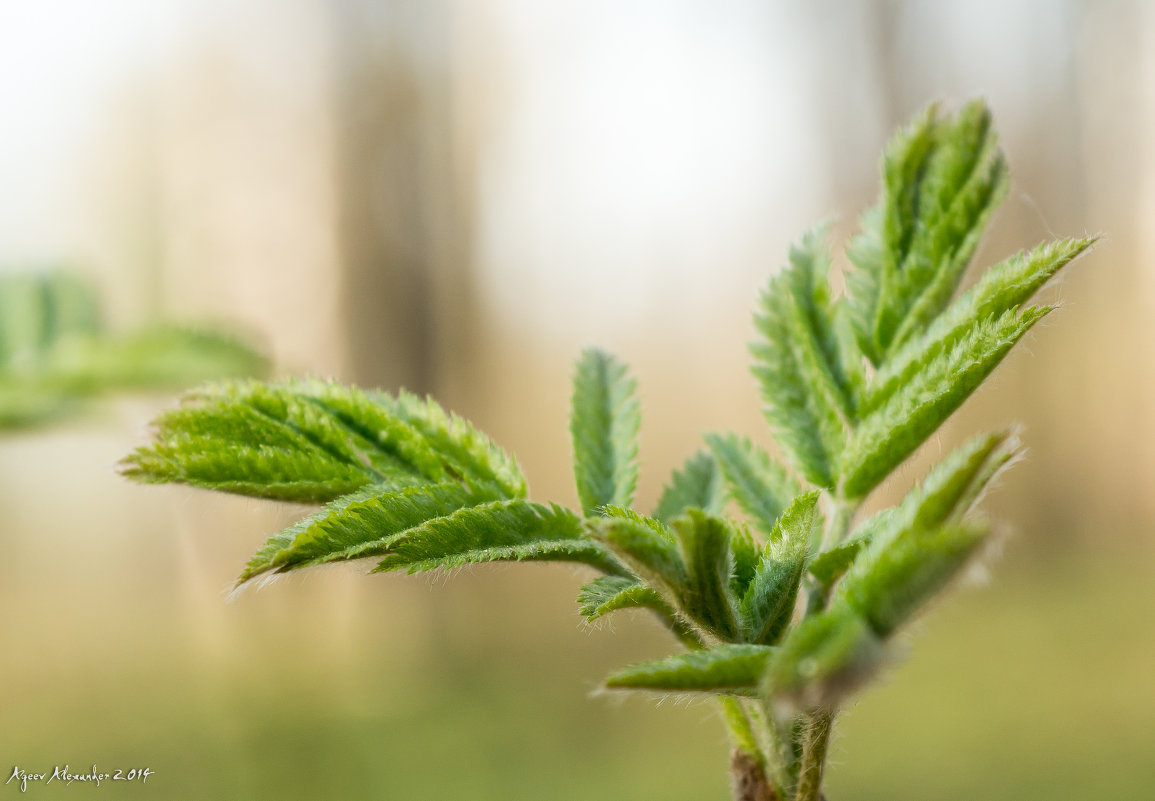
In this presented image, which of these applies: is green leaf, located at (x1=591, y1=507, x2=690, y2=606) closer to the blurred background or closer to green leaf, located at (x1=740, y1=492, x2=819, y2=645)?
green leaf, located at (x1=740, y1=492, x2=819, y2=645)

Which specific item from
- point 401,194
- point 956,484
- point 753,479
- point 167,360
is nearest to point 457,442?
point 753,479

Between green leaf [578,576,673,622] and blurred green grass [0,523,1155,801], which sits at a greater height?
blurred green grass [0,523,1155,801]

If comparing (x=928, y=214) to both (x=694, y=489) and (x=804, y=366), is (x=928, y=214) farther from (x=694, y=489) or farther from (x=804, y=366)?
(x=694, y=489)

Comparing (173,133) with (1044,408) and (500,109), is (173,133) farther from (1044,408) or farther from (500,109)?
(1044,408)

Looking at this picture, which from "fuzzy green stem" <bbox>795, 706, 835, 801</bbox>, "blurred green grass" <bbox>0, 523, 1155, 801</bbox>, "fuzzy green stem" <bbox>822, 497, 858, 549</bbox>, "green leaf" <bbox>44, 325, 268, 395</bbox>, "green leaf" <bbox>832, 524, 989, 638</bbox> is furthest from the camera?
"blurred green grass" <bbox>0, 523, 1155, 801</bbox>

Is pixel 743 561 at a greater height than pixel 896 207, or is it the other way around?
pixel 896 207

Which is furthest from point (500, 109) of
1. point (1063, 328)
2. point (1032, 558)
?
point (1032, 558)

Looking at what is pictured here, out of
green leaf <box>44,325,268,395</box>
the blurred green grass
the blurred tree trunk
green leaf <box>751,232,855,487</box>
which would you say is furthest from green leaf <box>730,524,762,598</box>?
the blurred tree trunk

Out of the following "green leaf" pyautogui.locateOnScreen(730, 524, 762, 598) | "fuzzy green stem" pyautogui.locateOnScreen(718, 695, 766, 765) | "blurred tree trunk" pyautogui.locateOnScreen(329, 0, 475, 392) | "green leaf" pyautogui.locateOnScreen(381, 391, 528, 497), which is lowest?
"fuzzy green stem" pyautogui.locateOnScreen(718, 695, 766, 765)
